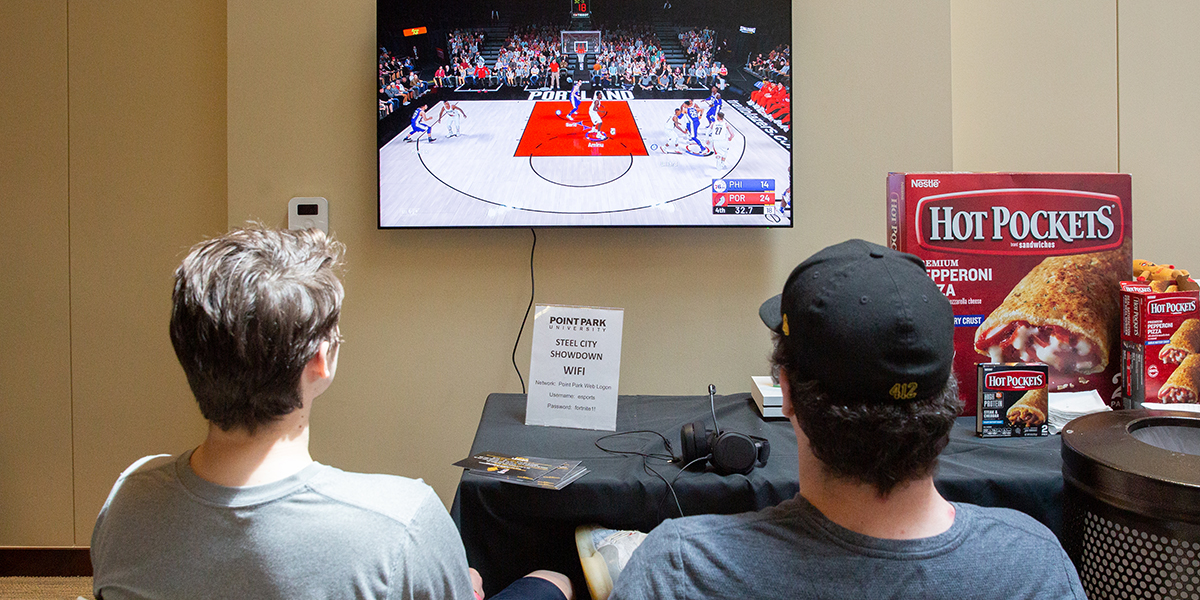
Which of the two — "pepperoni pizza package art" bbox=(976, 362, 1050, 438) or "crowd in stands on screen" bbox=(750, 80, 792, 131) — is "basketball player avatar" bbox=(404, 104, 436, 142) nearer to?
"crowd in stands on screen" bbox=(750, 80, 792, 131)

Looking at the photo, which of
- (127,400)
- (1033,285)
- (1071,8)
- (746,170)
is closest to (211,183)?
(127,400)

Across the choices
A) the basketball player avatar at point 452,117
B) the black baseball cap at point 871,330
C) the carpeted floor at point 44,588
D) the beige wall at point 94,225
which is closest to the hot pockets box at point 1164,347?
the black baseball cap at point 871,330

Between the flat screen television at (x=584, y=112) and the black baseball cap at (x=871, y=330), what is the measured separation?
5.29ft

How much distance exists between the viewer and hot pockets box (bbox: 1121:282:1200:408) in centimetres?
153

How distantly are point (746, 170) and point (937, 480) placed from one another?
4.66 feet

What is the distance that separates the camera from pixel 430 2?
2.42 metres

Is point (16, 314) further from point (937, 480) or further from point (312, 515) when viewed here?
point (937, 480)

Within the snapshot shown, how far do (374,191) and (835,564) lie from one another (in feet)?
7.13

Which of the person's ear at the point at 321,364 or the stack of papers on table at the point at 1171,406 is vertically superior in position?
the person's ear at the point at 321,364

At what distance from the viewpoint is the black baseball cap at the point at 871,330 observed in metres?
0.80

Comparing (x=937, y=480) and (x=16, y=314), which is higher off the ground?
(x=16, y=314)

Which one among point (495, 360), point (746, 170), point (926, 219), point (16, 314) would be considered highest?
point (746, 170)

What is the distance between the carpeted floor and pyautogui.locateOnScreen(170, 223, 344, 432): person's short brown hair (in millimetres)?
2413

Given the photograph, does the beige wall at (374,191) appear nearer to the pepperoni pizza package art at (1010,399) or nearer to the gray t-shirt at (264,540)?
the pepperoni pizza package art at (1010,399)
